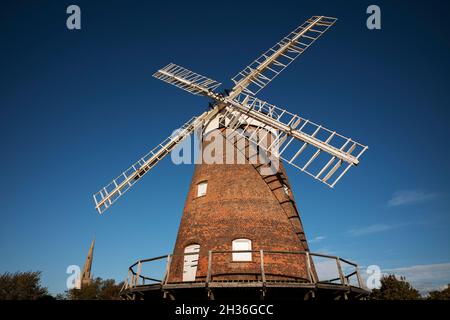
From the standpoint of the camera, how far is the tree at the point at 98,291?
5228 centimetres

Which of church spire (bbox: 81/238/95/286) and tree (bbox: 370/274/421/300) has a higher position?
church spire (bbox: 81/238/95/286)

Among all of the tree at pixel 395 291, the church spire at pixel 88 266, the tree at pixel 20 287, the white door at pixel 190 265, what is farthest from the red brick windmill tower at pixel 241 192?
the church spire at pixel 88 266

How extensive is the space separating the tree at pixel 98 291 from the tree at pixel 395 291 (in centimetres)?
3915

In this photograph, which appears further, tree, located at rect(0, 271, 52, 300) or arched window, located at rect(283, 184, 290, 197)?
tree, located at rect(0, 271, 52, 300)

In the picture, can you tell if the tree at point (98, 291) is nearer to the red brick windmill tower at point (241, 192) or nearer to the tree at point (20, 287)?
the tree at point (20, 287)

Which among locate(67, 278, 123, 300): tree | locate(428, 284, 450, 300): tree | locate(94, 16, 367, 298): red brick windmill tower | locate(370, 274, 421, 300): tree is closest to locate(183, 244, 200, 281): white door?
locate(94, 16, 367, 298): red brick windmill tower

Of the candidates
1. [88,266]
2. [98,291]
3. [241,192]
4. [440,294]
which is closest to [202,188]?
[241,192]

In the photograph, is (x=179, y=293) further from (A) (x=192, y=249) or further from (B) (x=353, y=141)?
(B) (x=353, y=141)

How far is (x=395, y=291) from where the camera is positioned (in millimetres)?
33094

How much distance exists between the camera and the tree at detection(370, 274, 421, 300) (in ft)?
106

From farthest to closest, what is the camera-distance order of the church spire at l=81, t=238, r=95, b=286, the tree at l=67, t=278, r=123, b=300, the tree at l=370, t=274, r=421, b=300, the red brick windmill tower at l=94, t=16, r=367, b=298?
1. the church spire at l=81, t=238, r=95, b=286
2. the tree at l=67, t=278, r=123, b=300
3. the tree at l=370, t=274, r=421, b=300
4. the red brick windmill tower at l=94, t=16, r=367, b=298

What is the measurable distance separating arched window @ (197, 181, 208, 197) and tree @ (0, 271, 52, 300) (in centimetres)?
3656

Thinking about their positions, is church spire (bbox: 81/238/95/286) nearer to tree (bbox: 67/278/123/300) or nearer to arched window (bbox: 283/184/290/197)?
tree (bbox: 67/278/123/300)
